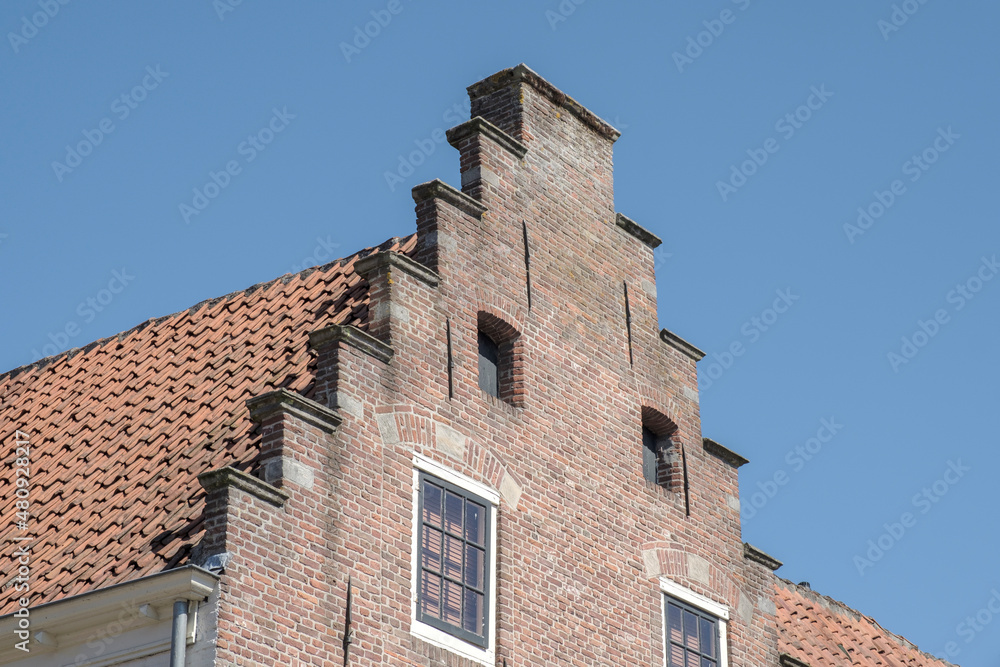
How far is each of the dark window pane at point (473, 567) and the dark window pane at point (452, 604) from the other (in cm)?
15

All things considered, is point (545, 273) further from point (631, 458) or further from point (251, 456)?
point (251, 456)

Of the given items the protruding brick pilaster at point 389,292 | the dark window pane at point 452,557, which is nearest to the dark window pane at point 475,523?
the dark window pane at point 452,557

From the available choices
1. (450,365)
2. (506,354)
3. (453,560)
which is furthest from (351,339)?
(506,354)

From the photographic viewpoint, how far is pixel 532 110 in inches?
683

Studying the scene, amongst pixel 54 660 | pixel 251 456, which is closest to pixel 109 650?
pixel 54 660

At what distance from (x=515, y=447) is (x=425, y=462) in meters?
1.31

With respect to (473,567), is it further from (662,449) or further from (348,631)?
(662,449)

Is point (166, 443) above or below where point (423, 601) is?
above

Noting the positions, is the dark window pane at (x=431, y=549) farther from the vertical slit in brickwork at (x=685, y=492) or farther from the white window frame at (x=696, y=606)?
the vertical slit in brickwork at (x=685, y=492)

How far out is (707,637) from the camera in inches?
658

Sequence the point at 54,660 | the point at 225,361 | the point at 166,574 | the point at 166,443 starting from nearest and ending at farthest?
the point at 166,574, the point at 54,660, the point at 166,443, the point at 225,361

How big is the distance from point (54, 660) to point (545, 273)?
6.40m

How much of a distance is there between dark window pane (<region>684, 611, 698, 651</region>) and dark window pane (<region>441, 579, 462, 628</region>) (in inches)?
133

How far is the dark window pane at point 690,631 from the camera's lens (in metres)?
16.5
